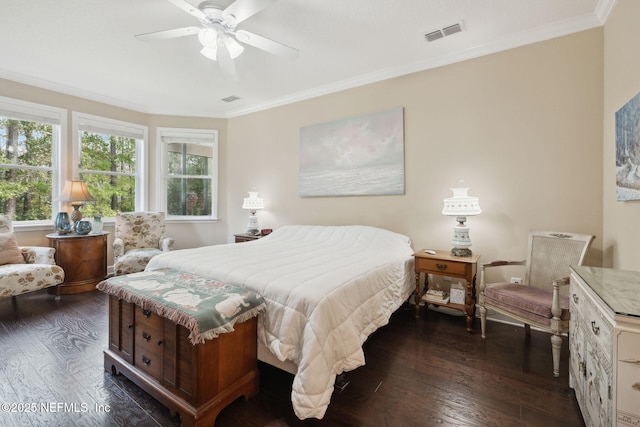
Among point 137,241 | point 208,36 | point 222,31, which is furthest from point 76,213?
point 222,31

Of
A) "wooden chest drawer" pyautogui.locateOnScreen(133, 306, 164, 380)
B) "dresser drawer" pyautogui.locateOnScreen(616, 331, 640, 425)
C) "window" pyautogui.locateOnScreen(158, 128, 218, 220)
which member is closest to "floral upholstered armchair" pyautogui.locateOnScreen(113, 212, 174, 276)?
"window" pyautogui.locateOnScreen(158, 128, 218, 220)

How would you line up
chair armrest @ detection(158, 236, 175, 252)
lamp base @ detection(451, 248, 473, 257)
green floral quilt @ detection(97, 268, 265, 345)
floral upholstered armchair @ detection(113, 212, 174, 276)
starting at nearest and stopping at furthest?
Result: green floral quilt @ detection(97, 268, 265, 345) → lamp base @ detection(451, 248, 473, 257) → floral upholstered armchair @ detection(113, 212, 174, 276) → chair armrest @ detection(158, 236, 175, 252)

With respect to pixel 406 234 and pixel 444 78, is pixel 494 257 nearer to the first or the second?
pixel 406 234

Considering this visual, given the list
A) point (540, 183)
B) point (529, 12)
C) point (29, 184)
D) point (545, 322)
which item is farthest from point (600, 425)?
point (29, 184)

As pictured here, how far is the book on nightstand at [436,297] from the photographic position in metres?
2.66

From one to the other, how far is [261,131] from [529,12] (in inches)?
138

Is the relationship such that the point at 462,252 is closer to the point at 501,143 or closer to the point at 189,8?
the point at 501,143

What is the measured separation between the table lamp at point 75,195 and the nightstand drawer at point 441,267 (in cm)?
429

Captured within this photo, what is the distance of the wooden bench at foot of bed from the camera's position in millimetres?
1368

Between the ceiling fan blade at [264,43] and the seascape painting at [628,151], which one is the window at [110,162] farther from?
the seascape painting at [628,151]

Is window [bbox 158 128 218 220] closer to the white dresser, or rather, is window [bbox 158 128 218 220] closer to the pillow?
the pillow

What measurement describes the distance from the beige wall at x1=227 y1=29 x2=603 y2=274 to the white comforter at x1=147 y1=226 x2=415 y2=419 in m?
0.78

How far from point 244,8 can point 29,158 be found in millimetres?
3819

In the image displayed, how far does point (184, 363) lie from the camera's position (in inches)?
55.7
